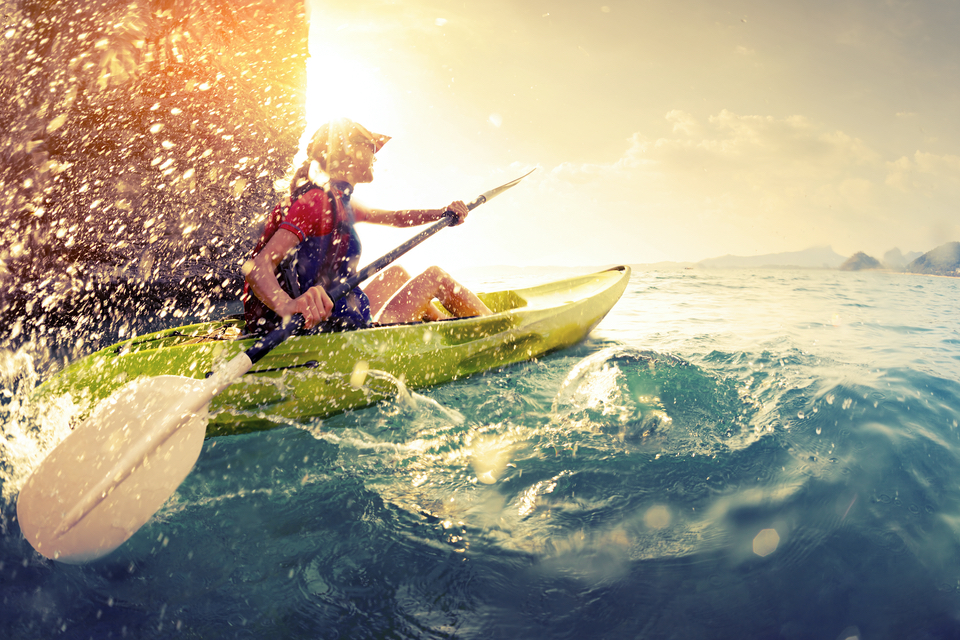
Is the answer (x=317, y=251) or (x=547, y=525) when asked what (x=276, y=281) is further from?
(x=547, y=525)

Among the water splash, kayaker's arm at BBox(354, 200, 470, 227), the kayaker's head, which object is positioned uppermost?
the kayaker's head

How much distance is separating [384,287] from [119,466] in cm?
215

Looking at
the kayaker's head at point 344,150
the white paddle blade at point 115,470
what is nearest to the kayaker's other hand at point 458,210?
the kayaker's head at point 344,150

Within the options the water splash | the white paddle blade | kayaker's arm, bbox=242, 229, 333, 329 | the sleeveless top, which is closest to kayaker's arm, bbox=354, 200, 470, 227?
the sleeveless top

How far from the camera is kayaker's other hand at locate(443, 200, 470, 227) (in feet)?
12.1

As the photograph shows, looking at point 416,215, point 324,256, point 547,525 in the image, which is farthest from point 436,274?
point 547,525

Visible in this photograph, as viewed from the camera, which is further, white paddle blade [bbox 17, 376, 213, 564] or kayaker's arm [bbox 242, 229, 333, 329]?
kayaker's arm [bbox 242, 229, 333, 329]

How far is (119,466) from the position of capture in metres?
1.76

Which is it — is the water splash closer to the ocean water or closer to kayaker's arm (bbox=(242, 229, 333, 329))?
the ocean water

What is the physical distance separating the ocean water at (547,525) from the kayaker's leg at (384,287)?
0.97 meters

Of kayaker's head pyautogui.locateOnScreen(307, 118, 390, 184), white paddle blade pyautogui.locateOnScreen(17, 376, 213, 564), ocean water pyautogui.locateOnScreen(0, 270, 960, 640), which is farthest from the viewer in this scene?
kayaker's head pyautogui.locateOnScreen(307, 118, 390, 184)

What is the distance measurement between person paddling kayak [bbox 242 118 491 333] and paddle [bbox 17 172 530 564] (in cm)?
29

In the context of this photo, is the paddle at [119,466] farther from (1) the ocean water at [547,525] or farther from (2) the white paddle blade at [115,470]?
(1) the ocean water at [547,525]

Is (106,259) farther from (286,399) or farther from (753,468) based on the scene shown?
(753,468)
